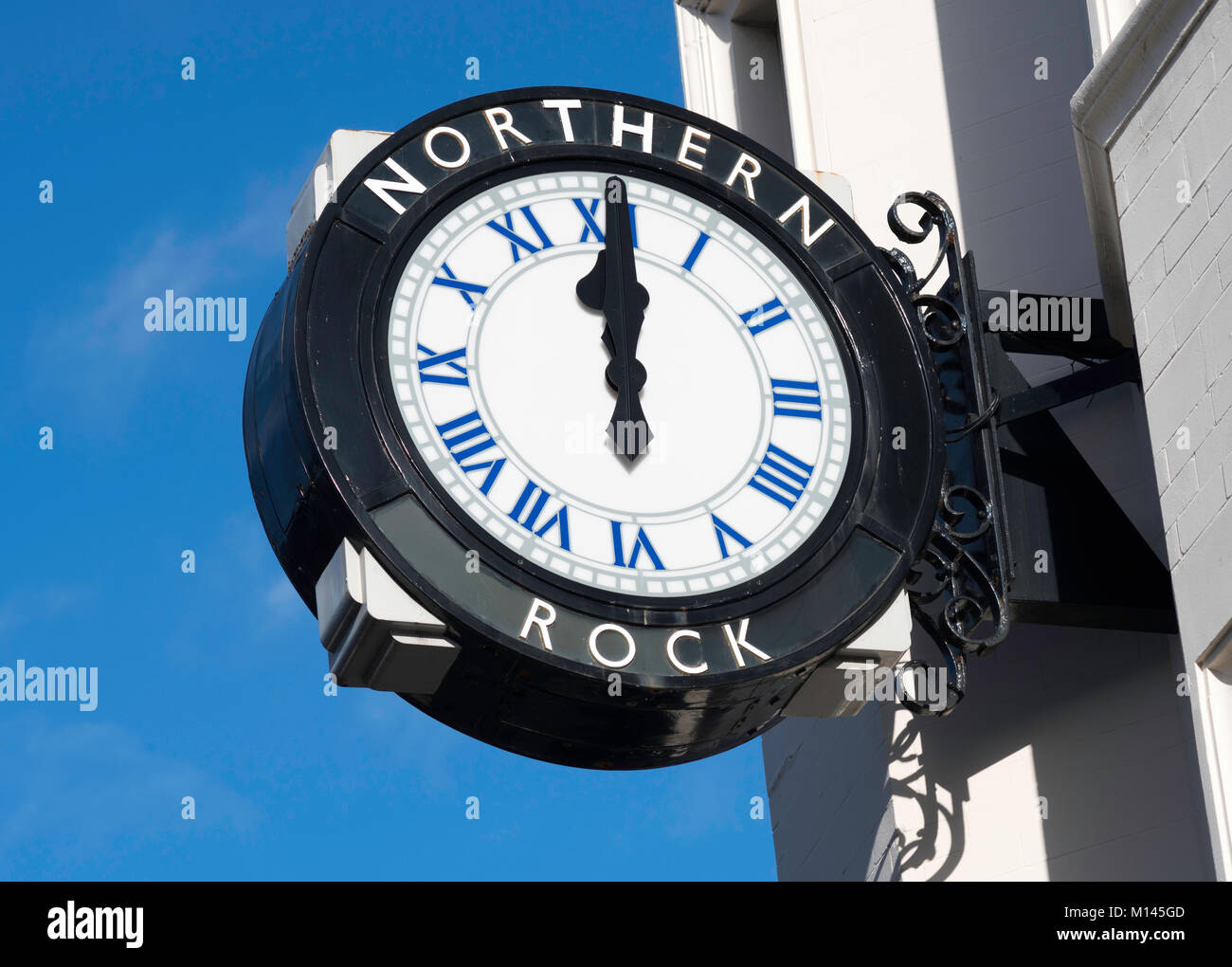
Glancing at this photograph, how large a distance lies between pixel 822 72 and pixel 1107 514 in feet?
10.3

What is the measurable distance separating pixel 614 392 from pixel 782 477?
2.09 feet

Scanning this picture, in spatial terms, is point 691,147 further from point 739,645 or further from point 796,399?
point 739,645

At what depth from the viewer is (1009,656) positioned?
1027 cm

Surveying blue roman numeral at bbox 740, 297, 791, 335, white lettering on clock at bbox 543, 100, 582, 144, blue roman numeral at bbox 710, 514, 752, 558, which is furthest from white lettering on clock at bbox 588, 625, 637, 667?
white lettering on clock at bbox 543, 100, 582, 144

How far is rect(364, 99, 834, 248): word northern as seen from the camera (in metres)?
8.79

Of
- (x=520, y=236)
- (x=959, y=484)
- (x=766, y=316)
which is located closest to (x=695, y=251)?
(x=766, y=316)

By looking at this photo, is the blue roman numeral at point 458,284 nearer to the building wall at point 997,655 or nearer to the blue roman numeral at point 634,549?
the blue roman numeral at point 634,549

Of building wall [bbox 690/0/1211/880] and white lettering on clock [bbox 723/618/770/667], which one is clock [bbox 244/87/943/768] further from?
building wall [bbox 690/0/1211/880]

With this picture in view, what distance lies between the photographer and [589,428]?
8.61 metres

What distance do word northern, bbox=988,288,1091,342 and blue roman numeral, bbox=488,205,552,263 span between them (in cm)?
187

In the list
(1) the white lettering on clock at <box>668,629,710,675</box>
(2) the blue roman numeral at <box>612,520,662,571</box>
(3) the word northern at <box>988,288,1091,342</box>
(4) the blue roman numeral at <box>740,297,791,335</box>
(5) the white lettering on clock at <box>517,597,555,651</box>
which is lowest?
(1) the white lettering on clock at <box>668,629,710,675</box>

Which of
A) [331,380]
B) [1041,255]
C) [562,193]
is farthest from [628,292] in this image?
[1041,255]
